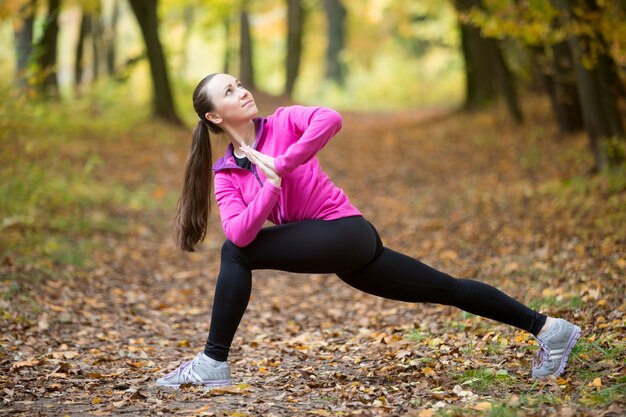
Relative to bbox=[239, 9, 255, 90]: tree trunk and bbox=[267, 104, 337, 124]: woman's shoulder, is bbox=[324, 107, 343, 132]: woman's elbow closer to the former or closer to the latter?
bbox=[267, 104, 337, 124]: woman's shoulder

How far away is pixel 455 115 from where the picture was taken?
65.9 ft

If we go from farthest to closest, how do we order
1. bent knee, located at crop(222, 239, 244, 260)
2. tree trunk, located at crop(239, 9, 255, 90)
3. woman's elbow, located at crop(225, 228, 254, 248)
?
tree trunk, located at crop(239, 9, 255, 90)
bent knee, located at crop(222, 239, 244, 260)
woman's elbow, located at crop(225, 228, 254, 248)

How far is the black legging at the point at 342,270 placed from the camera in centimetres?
394

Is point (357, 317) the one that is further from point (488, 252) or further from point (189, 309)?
point (488, 252)

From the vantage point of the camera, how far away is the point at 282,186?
3.99 metres

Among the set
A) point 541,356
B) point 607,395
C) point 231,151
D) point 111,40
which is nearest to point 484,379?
point 541,356

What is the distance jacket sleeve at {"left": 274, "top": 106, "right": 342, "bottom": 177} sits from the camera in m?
3.75

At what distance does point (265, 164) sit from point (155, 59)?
15.8 m

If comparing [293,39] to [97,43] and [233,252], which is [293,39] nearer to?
[97,43]

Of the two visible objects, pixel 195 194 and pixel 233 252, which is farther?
pixel 195 194

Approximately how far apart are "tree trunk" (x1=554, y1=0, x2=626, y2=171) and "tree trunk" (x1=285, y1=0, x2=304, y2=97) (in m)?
19.6

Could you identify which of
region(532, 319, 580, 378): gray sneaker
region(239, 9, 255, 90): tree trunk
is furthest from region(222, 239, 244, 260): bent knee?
region(239, 9, 255, 90): tree trunk

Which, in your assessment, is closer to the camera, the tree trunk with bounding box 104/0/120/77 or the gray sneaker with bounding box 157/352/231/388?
the gray sneaker with bounding box 157/352/231/388

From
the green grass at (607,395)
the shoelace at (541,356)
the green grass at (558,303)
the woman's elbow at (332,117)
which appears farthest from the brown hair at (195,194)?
the green grass at (558,303)
